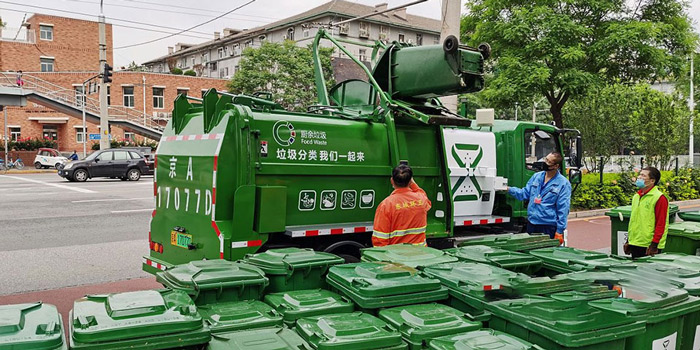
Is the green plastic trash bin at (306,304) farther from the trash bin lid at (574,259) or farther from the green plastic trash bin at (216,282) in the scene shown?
the trash bin lid at (574,259)

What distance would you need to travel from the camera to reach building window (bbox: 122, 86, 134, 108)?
43419 mm

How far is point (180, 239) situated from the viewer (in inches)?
223

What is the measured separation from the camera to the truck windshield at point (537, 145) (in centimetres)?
789

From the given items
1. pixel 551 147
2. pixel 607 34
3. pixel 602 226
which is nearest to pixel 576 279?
pixel 551 147

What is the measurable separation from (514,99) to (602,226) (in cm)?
479

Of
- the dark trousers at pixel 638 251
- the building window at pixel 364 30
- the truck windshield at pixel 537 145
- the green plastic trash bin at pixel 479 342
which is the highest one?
the building window at pixel 364 30

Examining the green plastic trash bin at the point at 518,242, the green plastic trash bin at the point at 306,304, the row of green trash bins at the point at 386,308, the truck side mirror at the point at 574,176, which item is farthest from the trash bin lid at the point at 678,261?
the truck side mirror at the point at 574,176

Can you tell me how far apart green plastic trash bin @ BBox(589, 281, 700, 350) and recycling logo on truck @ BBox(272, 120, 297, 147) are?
3272 mm

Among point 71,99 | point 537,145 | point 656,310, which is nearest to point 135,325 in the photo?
point 656,310

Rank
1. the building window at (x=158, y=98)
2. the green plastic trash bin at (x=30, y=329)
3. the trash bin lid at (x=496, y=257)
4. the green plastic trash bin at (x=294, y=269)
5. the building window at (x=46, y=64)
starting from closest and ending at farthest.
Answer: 1. the green plastic trash bin at (x=30, y=329)
2. the green plastic trash bin at (x=294, y=269)
3. the trash bin lid at (x=496, y=257)
4. the building window at (x=158, y=98)
5. the building window at (x=46, y=64)

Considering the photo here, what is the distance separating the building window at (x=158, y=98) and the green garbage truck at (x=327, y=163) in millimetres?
40731

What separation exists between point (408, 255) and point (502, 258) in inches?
29.4

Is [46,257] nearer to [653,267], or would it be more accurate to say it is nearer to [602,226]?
[653,267]

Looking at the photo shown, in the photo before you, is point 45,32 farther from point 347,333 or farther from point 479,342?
point 479,342
